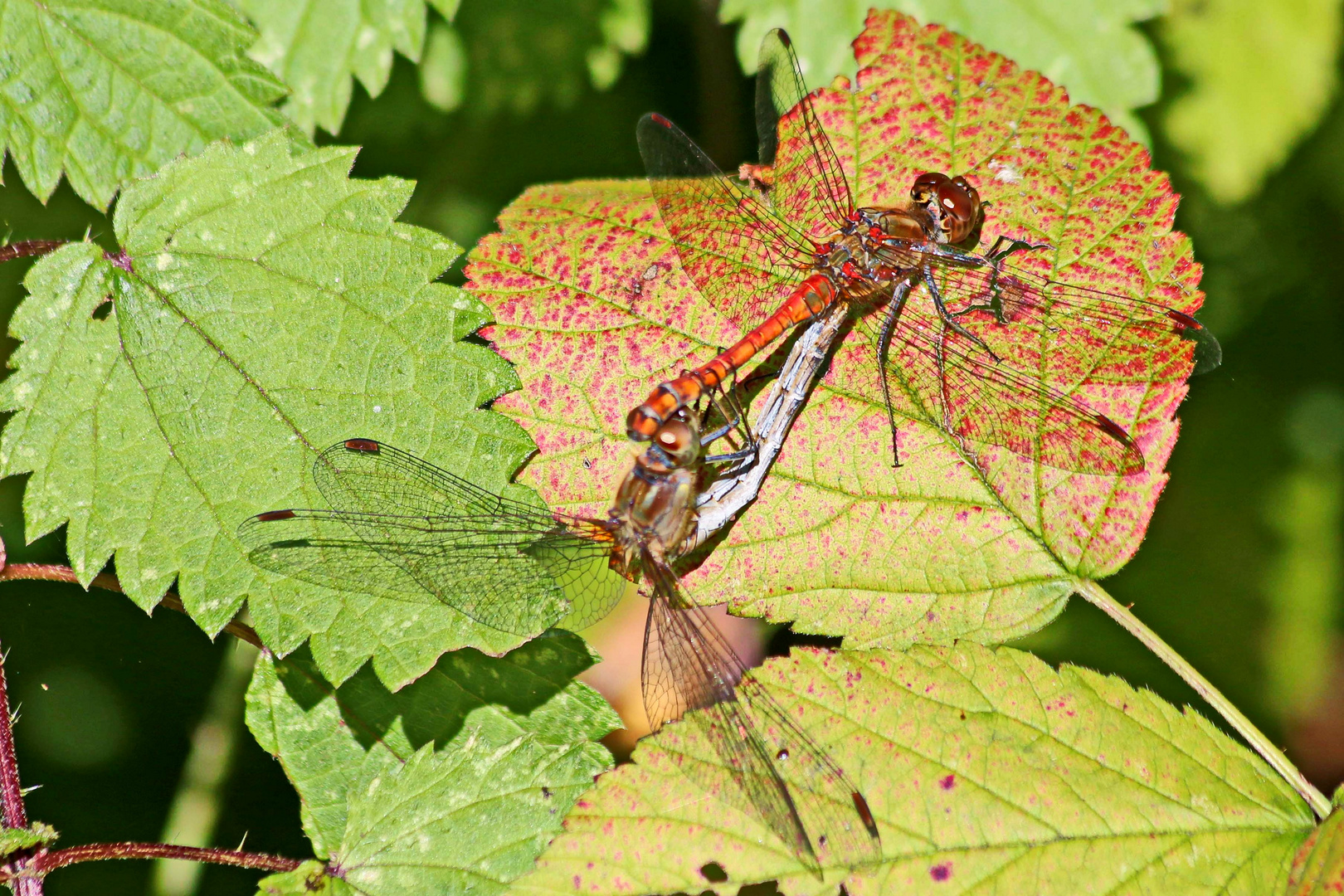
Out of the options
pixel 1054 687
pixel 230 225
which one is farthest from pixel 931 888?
pixel 230 225

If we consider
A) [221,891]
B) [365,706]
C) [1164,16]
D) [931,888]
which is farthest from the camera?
[1164,16]

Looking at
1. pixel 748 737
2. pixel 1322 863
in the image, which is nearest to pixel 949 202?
pixel 748 737

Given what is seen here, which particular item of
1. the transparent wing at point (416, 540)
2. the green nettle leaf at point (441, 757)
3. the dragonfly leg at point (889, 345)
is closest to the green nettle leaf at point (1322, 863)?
the dragonfly leg at point (889, 345)

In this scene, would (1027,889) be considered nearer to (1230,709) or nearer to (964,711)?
(964,711)

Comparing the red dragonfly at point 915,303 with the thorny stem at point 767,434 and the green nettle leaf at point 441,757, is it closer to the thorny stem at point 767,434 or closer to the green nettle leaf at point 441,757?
the thorny stem at point 767,434

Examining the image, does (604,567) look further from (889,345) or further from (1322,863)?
(1322,863)

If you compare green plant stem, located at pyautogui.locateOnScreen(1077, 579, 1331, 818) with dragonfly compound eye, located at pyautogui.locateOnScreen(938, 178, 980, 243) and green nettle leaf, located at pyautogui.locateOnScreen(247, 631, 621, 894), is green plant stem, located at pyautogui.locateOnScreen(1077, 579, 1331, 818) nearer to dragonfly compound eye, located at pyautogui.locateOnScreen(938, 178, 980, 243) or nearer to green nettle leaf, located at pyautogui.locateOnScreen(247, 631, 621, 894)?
dragonfly compound eye, located at pyautogui.locateOnScreen(938, 178, 980, 243)

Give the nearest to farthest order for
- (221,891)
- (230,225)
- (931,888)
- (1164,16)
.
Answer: (931,888) < (230,225) < (221,891) < (1164,16)
